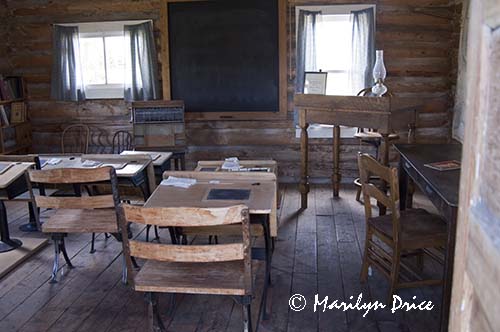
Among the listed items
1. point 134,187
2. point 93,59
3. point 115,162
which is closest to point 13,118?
point 93,59

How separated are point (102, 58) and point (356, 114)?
327 cm

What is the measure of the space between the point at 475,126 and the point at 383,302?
2223mm

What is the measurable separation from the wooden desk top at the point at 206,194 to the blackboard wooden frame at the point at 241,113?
266cm

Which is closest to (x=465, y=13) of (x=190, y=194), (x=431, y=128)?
(x=431, y=128)

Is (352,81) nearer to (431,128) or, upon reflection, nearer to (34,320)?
(431,128)

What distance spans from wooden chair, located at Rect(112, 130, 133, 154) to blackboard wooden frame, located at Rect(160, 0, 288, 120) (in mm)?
718

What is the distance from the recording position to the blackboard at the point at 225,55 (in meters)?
5.44

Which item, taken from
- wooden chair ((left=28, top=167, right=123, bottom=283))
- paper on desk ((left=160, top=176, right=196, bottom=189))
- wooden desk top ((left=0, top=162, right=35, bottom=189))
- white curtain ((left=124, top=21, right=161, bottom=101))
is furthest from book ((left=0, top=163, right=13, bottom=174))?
white curtain ((left=124, top=21, right=161, bottom=101))

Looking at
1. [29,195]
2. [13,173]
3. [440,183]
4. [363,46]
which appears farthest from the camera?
[363,46]

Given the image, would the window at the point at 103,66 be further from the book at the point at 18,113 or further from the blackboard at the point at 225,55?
the book at the point at 18,113

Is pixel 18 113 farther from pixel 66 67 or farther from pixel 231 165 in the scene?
pixel 231 165

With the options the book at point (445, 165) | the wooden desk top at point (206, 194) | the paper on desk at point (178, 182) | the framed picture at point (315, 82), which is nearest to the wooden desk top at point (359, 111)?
the framed picture at point (315, 82)

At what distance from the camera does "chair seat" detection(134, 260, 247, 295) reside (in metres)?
2.18

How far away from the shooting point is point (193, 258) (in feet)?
6.98
